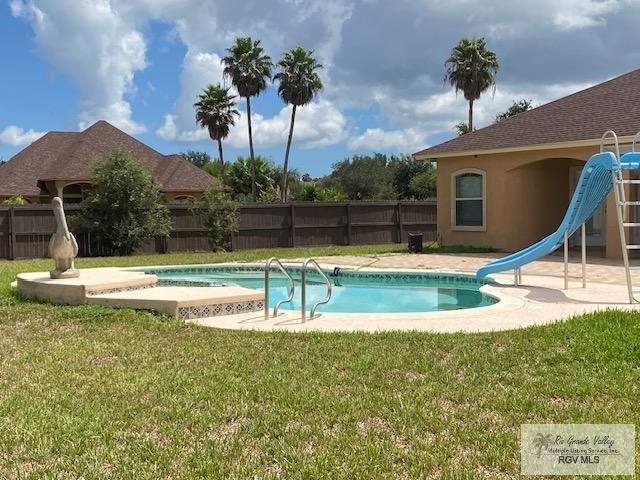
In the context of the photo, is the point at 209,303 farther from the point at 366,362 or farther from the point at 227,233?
the point at 227,233

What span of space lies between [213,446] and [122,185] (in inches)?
662

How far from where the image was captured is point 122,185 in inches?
761

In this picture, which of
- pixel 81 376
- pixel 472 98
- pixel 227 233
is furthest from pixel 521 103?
pixel 81 376

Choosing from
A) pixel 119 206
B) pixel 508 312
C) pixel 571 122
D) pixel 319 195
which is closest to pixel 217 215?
pixel 119 206

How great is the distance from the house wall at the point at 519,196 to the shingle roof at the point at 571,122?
49 centimetres

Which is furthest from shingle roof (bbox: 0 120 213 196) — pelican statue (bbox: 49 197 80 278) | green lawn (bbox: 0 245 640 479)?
green lawn (bbox: 0 245 640 479)

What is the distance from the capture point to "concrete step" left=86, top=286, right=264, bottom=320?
319 inches

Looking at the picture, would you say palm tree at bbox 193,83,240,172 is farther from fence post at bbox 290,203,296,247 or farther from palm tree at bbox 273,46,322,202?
fence post at bbox 290,203,296,247

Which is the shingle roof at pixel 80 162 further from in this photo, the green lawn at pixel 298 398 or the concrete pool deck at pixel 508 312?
the green lawn at pixel 298 398

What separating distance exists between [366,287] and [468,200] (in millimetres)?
7884

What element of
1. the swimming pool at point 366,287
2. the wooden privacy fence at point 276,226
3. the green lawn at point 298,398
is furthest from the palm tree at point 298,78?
the green lawn at point 298,398

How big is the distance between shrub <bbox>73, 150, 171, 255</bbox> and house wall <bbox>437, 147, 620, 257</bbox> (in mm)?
10293

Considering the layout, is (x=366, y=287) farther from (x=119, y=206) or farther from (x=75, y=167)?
(x=75, y=167)

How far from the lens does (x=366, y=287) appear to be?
13.1m
